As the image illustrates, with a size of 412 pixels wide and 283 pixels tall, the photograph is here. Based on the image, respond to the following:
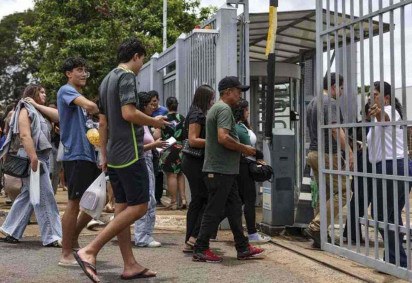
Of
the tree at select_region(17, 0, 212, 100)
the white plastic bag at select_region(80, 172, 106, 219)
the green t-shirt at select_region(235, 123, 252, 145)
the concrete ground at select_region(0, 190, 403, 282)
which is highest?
the tree at select_region(17, 0, 212, 100)

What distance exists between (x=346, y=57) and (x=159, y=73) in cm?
665

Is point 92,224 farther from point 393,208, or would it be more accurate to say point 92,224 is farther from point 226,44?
point 393,208

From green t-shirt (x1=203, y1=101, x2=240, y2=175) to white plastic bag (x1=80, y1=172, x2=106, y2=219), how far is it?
0.96 meters

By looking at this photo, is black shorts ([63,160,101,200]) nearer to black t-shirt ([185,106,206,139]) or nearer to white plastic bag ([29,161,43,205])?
A: white plastic bag ([29,161,43,205])

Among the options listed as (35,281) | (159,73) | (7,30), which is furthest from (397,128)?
(7,30)

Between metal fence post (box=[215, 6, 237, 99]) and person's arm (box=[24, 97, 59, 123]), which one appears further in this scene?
metal fence post (box=[215, 6, 237, 99])

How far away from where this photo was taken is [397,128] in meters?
4.87

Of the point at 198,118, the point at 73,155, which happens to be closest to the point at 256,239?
the point at 198,118

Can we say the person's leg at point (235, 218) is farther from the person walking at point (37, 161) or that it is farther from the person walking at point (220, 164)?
the person walking at point (37, 161)

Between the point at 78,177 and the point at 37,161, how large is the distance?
89cm

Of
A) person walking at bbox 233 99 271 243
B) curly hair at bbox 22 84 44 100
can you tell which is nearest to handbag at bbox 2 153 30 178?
curly hair at bbox 22 84 44 100

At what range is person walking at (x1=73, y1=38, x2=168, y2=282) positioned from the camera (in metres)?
4.91

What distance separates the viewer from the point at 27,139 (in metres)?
6.50

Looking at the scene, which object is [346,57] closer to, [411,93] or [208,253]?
[411,93]
